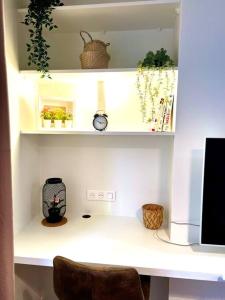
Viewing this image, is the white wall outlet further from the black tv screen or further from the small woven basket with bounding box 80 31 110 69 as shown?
the small woven basket with bounding box 80 31 110 69

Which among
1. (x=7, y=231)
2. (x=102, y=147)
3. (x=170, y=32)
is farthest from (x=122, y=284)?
(x=170, y=32)

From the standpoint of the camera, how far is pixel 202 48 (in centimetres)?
139

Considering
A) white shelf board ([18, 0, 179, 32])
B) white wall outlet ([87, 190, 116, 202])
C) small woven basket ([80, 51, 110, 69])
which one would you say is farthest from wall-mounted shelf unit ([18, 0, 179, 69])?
white wall outlet ([87, 190, 116, 202])

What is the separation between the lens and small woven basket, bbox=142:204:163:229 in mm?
1685

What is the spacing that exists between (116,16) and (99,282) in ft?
4.96

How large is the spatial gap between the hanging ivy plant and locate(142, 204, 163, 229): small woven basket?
3.71 ft

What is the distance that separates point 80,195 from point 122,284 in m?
0.93

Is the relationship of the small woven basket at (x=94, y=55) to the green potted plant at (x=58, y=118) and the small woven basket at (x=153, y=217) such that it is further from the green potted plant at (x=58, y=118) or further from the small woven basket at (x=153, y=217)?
the small woven basket at (x=153, y=217)

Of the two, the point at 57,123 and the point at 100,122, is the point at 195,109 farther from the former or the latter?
the point at 57,123

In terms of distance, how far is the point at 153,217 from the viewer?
168 cm

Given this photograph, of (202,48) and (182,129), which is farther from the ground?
(202,48)

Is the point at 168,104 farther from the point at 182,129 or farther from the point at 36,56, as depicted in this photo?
the point at 36,56

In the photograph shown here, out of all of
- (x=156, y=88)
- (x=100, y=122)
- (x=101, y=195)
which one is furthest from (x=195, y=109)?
(x=101, y=195)

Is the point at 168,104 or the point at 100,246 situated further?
the point at 168,104
